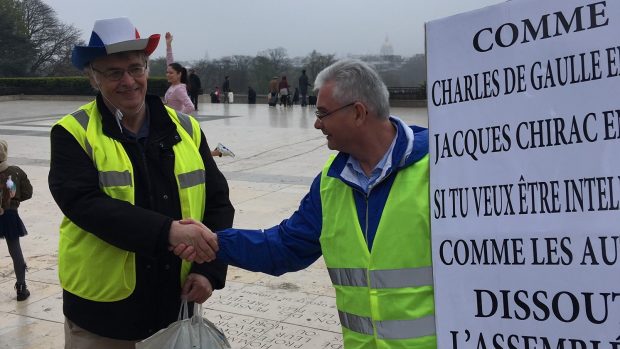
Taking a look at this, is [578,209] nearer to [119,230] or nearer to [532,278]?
[532,278]

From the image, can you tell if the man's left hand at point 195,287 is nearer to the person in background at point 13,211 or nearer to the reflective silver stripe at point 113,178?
the reflective silver stripe at point 113,178

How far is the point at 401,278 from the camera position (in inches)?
78.7

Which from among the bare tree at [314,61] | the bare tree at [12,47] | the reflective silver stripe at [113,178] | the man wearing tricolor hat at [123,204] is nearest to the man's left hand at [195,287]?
the man wearing tricolor hat at [123,204]

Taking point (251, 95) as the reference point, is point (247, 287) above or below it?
below

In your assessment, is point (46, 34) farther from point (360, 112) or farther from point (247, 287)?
point (360, 112)

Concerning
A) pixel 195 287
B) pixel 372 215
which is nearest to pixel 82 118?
pixel 195 287

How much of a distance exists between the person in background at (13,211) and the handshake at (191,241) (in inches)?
123

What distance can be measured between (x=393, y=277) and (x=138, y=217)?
901 mm

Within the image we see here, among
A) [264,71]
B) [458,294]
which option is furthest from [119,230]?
[264,71]

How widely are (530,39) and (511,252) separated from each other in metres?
0.53

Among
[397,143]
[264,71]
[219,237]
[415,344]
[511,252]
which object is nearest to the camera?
Result: [511,252]

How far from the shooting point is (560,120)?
160 cm

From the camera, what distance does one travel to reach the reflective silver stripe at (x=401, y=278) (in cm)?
197

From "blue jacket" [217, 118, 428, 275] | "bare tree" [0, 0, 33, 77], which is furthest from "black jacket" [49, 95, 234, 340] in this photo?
"bare tree" [0, 0, 33, 77]
